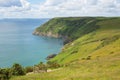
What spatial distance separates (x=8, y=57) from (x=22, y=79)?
150 m

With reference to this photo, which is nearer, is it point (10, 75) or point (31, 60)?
point (10, 75)

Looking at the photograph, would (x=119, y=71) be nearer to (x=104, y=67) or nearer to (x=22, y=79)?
(x=104, y=67)

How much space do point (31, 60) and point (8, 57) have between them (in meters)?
19.4

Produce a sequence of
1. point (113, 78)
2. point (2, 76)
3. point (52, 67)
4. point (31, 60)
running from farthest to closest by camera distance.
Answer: point (31, 60)
point (52, 67)
point (2, 76)
point (113, 78)

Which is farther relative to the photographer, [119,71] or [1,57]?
[1,57]

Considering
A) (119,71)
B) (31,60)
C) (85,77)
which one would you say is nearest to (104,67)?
(119,71)

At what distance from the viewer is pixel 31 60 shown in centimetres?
17662

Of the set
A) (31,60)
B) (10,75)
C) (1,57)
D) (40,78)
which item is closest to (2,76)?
(10,75)

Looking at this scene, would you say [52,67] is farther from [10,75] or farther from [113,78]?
[113,78]

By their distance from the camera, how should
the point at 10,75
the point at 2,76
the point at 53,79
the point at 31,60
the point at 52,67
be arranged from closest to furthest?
the point at 53,79, the point at 2,76, the point at 10,75, the point at 52,67, the point at 31,60

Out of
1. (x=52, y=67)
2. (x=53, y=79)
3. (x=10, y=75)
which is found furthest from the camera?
(x=52, y=67)

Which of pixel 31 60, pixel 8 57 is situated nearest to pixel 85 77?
pixel 31 60

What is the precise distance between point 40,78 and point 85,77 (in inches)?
261

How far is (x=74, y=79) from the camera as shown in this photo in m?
35.6
